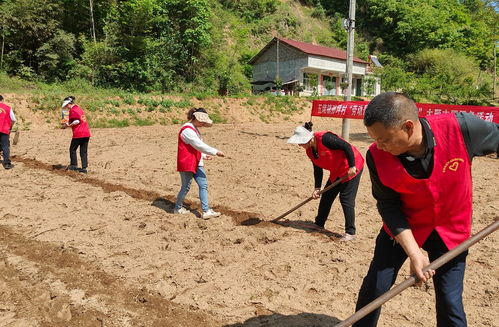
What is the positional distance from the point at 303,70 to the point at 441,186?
1346 inches

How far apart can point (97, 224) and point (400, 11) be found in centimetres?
5563

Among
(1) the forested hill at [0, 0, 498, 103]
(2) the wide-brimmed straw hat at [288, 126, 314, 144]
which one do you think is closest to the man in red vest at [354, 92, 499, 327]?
(2) the wide-brimmed straw hat at [288, 126, 314, 144]

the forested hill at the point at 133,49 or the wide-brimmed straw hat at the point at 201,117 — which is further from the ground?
the forested hill at the point at 133,49

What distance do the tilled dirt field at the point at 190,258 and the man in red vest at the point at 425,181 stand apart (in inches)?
41.7

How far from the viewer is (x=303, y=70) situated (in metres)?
34.6

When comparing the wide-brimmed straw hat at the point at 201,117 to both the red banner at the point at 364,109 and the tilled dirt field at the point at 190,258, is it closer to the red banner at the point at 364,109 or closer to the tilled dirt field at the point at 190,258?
the tilled dirt field at the point at 190,258

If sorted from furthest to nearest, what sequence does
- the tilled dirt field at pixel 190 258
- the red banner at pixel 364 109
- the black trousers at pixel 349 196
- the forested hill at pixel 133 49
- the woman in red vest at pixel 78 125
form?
the forested hill at pixel 133 49
the red banner at pixel 364 109
the woman in red vest at pixel 78 125
the black trousers at pixel 349 196
the tilled dirt field at pixel 190 258

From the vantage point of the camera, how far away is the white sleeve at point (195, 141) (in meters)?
4.83

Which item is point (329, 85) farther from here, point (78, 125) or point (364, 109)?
point (78, 125)

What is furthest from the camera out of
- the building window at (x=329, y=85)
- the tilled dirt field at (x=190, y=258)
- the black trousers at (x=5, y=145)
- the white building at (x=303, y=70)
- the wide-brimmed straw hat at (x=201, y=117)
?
the building window at (x=329, y=85)

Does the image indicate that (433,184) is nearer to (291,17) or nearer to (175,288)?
(175,288)

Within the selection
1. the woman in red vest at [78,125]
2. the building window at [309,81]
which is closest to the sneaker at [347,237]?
the woman in red vest at [78,125]

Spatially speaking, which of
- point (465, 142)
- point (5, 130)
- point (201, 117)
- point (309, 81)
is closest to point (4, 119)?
point (5, 130)

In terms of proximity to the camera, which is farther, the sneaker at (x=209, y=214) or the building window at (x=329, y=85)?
the building window at (x=329, y=85)
